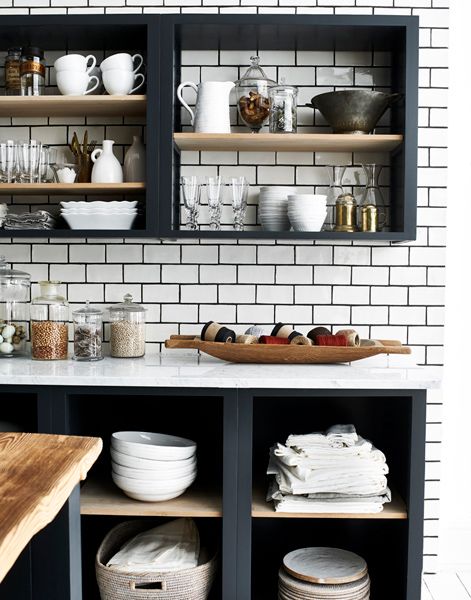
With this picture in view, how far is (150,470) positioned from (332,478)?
2.15ft

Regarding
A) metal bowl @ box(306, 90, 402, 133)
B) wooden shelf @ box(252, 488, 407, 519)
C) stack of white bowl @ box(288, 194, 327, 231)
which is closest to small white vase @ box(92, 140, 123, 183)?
stack of white bowl @ box(288, 194, 327, 231)

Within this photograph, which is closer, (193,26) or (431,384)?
(431,384)

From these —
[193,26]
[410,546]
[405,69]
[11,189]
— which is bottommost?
[410,546]

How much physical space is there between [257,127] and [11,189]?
105 centimetres

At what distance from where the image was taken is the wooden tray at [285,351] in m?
2.69

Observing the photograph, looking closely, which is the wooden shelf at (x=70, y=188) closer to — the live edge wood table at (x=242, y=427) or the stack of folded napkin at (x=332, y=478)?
the live edge wood table at (x=242, y=427)

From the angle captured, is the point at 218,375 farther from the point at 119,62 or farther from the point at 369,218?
the point at 119,62

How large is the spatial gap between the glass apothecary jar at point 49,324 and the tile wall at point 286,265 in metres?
0.18

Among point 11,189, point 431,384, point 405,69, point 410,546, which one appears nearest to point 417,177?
point 405,69

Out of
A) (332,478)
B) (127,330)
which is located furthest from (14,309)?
(332,478)

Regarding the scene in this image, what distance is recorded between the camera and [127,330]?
293 cm

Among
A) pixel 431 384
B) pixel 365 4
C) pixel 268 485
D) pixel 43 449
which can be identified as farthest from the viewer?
pixel 365 4

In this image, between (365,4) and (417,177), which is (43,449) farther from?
(365,4)

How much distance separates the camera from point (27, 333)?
125 inches
